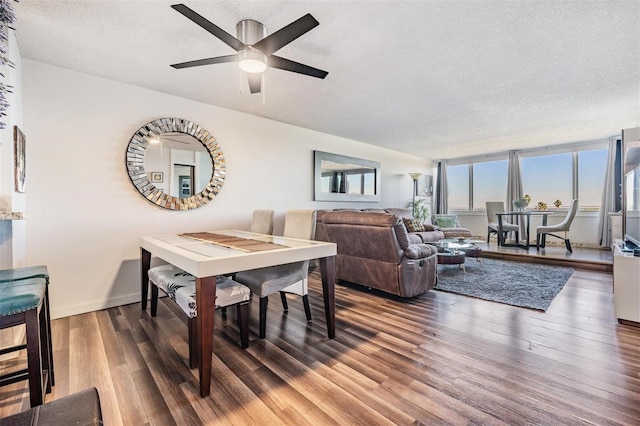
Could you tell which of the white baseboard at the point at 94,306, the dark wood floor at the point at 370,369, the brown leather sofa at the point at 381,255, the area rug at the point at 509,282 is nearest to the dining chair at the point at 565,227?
the area rug at the point at 509,282

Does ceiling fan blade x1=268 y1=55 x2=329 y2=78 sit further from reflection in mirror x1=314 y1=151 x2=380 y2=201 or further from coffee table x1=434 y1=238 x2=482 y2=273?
coffee table x1=434 y1=238 x2=482 y2=273

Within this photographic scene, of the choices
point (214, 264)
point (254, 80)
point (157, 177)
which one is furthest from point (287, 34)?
point (157, 177)

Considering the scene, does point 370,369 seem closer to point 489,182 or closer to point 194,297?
point 194,297

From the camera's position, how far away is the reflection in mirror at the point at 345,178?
5.10 metres

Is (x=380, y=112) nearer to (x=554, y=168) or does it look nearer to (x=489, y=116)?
(x=489, y=116)

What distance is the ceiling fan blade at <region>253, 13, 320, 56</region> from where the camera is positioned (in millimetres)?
1649

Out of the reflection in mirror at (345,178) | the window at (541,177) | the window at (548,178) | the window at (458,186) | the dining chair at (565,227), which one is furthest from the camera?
the window at (458,186)

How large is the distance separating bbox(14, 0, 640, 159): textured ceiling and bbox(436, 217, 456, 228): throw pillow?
9.69 feet

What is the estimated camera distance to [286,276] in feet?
7.72

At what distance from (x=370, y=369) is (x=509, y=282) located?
9.49 ft

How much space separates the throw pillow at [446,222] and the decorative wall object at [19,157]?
689cm

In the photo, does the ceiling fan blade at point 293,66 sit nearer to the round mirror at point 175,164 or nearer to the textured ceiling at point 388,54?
the textured ceiling at point 388,54

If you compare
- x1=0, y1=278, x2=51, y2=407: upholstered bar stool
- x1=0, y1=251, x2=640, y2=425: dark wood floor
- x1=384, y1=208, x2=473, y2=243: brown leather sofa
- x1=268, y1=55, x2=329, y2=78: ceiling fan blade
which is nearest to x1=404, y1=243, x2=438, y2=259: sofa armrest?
x1=0, y1=251, x2=640, y2=425: dark wood floor

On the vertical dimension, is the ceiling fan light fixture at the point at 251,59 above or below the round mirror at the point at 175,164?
above
